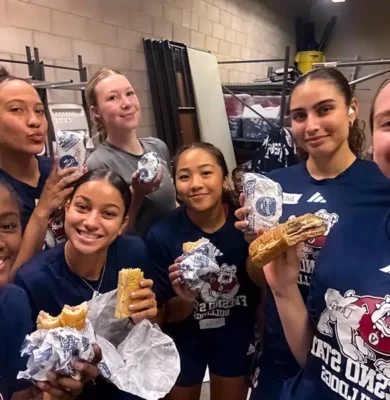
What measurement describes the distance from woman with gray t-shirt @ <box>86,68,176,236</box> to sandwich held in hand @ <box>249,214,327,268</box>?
73 centimetres

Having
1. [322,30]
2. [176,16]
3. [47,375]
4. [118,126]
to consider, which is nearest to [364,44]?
[322,30]

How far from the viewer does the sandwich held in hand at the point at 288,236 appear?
87cm

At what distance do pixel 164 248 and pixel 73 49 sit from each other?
7.34ft

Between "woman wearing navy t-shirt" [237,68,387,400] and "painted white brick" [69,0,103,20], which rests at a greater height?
"painted white brick" [69,0,103,20]

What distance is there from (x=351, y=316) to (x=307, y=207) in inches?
18.1

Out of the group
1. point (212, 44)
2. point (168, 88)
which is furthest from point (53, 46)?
point (212, 44)

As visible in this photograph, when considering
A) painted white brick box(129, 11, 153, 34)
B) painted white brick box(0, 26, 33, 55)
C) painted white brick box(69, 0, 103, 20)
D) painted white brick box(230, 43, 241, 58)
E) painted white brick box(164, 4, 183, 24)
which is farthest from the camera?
painted white brick box(230, 43, 241, 58)

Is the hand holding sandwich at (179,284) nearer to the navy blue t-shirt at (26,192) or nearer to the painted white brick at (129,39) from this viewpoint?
the navy blue t-shirt at (26,192)

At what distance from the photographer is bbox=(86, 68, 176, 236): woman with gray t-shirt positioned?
5.28 feet

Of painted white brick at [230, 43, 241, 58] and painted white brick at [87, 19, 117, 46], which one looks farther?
painted white brick at [230, 43, 241, 58]

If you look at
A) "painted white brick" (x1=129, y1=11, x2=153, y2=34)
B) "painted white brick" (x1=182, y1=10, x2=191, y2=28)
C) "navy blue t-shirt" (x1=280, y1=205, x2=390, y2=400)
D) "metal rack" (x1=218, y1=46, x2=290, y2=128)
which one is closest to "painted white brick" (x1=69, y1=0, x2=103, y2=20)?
"painted white brick" (x1=129, y1=11, x2=153, y2=34)

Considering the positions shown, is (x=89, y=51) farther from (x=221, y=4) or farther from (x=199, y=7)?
(x=221, y=4)

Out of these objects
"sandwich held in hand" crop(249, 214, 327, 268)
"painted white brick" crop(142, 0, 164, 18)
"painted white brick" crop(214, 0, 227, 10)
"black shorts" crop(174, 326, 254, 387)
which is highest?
"painted white brick" crop(214, 0, 227, 10)

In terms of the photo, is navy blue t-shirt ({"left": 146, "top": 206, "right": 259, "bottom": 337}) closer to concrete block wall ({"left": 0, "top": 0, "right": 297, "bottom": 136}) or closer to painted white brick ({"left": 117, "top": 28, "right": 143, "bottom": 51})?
concrete block wall ({"left": 0, "top": 0, "right": 297, "bottom": 136})
